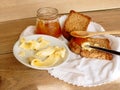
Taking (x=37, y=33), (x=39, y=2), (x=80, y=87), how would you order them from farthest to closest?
1. (x=39, y=2)
2. (x=37, y=33)
3. (x=80, y=87)

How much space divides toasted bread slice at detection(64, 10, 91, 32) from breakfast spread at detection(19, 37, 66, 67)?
121 millimetres

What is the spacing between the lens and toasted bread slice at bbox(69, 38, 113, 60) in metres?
0.80

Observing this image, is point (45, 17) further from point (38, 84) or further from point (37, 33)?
point (38, 84)

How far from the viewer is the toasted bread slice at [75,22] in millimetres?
915

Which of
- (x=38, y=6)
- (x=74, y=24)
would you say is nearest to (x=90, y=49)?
(x=74, y=24)

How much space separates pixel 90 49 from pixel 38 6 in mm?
354

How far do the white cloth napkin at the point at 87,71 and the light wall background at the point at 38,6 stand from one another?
0.32m

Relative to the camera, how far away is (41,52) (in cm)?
78

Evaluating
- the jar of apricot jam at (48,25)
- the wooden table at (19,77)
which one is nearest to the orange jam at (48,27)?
the jar of apricot jam at (48,25)

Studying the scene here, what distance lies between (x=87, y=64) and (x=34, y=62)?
165mm

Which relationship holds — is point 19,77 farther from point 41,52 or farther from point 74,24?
point 74,24

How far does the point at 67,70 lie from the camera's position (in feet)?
2.48

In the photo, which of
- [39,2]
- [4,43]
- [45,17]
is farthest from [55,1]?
[4,43]

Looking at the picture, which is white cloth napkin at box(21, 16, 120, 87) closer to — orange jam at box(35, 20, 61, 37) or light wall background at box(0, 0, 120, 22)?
orange jam at box(35, 20, 61, 37)
